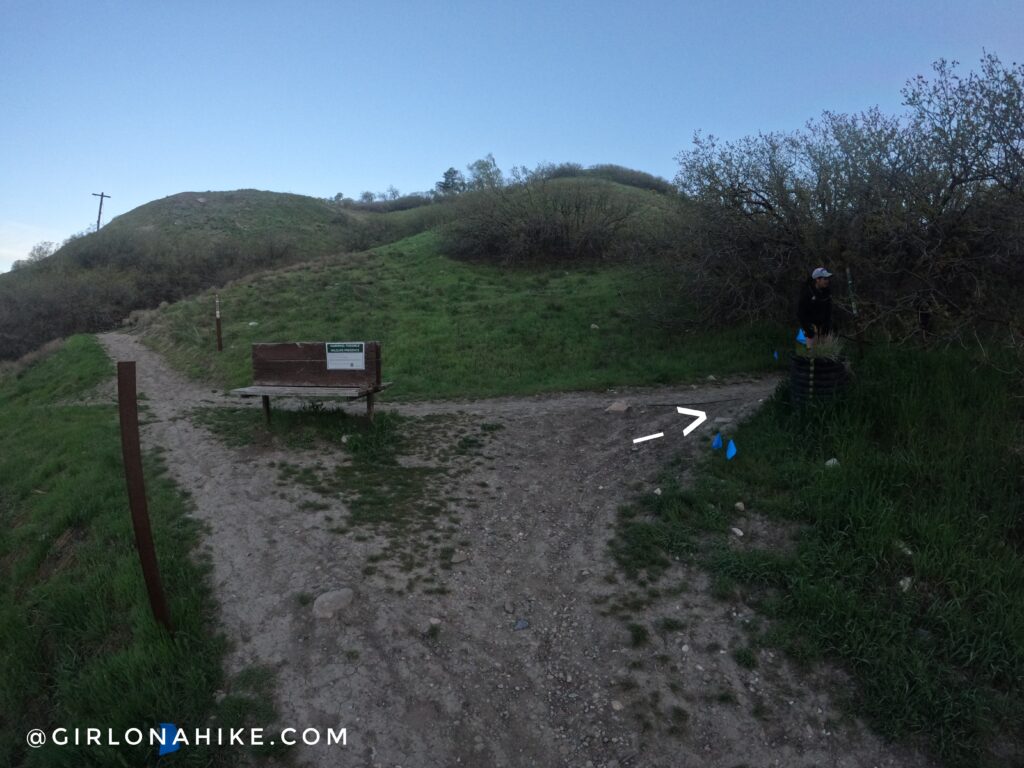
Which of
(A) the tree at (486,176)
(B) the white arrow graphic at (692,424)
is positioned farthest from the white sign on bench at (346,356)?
(A) the tree at (486,176)

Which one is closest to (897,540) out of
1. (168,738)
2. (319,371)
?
(168,738)

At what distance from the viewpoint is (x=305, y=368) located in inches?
312

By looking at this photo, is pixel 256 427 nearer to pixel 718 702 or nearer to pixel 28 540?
pixel 28 540

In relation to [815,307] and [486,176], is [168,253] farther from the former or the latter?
[815,307]

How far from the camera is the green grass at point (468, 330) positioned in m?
10.5

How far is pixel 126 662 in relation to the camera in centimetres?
359

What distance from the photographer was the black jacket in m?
6.82

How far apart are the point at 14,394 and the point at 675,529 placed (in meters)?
16.4

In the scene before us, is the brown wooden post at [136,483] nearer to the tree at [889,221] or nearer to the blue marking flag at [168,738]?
the blue marking flag at [168,738]

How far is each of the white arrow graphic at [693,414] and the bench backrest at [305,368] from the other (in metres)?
3.72

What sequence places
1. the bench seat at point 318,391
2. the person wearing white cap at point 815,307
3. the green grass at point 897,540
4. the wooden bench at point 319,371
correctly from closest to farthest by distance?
the green grass at point 897,540
the person wearing white cap at point 815,307
the bench seat at point 318,391
the wooden bench at point 319,371

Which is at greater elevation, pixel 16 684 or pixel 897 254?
pixel 897 254

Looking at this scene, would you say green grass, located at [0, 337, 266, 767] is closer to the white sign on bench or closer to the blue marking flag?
the blue marking flag

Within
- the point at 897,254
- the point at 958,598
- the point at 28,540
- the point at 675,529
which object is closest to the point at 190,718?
the point at 675,529
